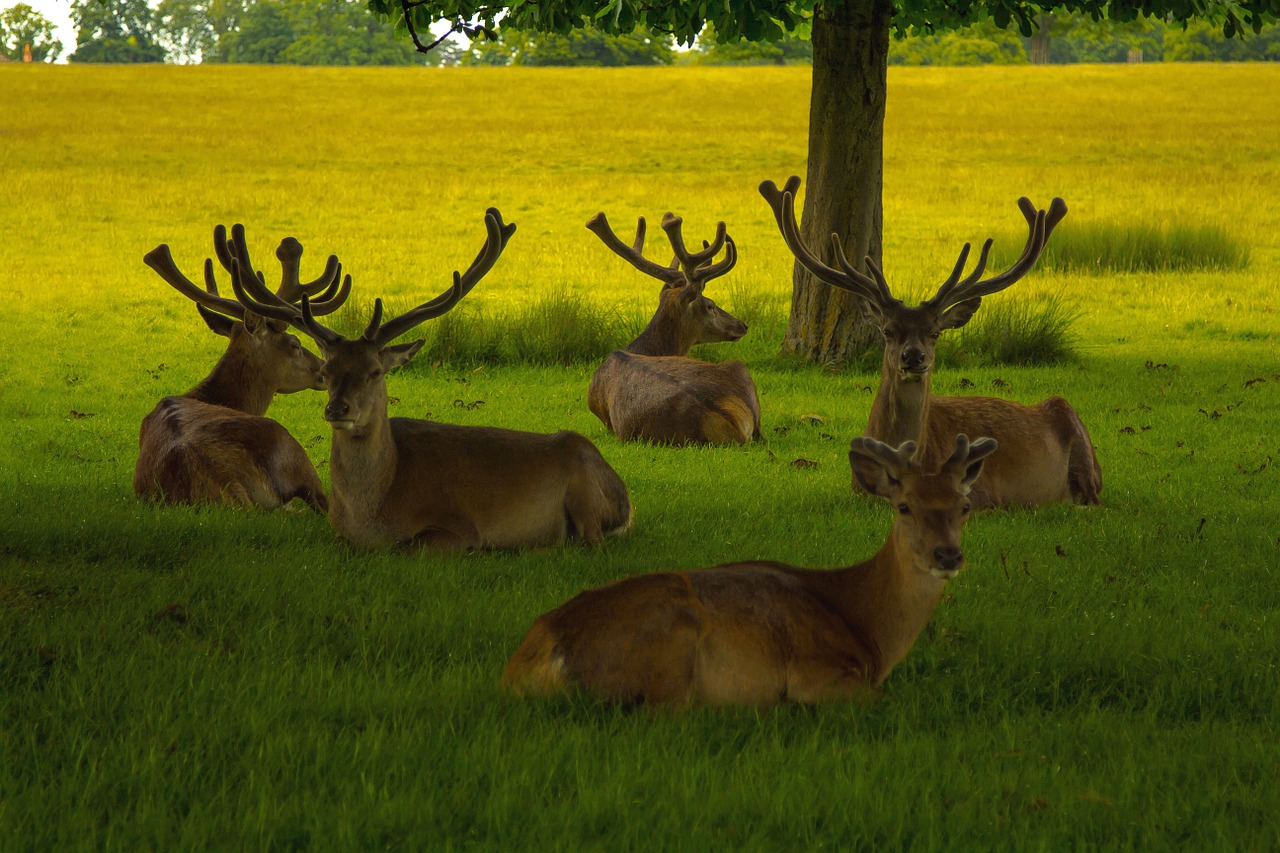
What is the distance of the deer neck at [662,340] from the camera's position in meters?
13.0

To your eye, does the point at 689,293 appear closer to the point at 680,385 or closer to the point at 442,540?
the point at 680,385

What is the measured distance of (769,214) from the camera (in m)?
33.3

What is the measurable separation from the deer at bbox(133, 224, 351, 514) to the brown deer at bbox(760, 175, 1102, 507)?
10.6 ft

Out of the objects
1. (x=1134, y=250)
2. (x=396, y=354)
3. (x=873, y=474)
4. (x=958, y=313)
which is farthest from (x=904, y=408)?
(x=1134, y=250)

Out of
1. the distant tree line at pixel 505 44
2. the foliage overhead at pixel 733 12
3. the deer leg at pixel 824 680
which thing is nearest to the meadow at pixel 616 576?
the deer leg at pixel 824 680

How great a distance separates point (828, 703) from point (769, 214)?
1147 inches

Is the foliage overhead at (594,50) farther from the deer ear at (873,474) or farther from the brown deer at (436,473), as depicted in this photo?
the deer ear at (873,474)

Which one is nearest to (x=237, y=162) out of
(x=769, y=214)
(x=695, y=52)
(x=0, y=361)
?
(x=769, y=214)

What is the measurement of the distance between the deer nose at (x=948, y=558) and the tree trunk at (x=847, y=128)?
8.75m

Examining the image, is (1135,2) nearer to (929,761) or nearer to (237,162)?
(929,761)

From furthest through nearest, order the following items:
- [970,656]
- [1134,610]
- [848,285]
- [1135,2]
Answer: [1135,2] → [848,285] → [1134,610] → [970,656]

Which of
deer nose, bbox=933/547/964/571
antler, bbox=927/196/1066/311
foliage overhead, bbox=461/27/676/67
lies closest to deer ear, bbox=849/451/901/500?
deer nose, bbox=933/547/964/571

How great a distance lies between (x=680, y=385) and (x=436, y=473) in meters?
3.97

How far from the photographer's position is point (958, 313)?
8766 mm
